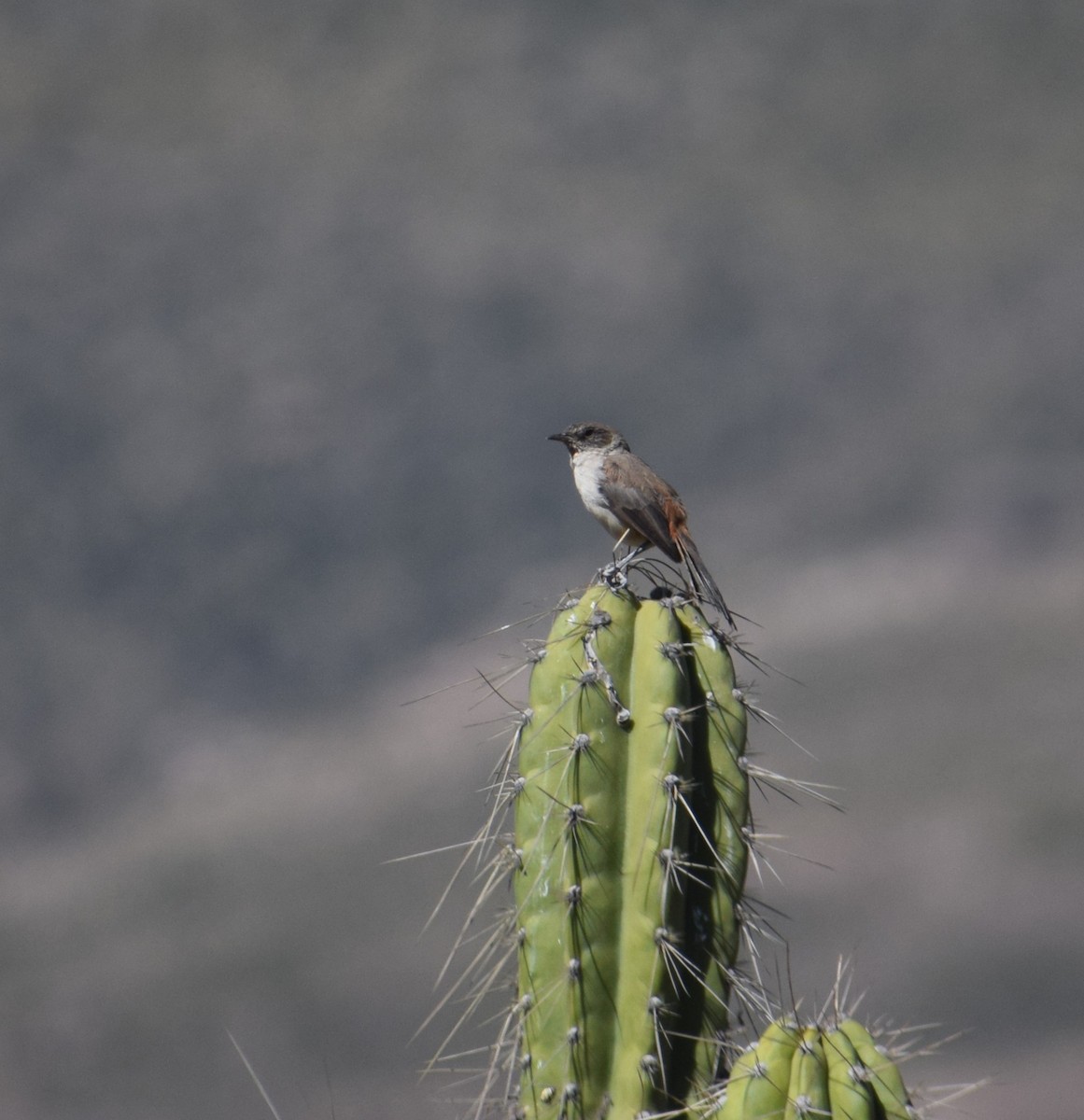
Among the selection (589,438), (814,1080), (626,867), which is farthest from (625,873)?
(589,438)

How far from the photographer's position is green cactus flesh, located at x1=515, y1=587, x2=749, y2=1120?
460cm

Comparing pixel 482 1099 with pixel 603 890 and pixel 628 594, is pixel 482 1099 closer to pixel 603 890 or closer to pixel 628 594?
pixel 603 890

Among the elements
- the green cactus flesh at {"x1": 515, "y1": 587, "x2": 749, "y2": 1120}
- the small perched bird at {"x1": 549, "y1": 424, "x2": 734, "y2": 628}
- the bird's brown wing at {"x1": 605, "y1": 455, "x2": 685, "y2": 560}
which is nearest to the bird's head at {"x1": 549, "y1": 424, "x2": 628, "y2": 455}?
the small perched bird at {"x1": 549, "y1": 424, "x2": 734, "y2": 628}

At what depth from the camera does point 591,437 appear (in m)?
8.61

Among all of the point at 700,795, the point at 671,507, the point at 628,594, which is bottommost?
the point at 700,795

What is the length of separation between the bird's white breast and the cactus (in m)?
2.54

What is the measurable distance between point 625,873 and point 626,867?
0.02 m

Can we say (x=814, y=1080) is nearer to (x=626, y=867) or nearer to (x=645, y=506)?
(x=626, y=867)

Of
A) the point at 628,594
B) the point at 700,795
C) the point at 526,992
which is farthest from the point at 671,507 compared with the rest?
the point at 526,992

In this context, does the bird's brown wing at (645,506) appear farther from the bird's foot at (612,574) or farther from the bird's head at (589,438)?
the bird's foot at (612,574)

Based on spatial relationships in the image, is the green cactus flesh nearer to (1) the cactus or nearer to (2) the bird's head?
(1) the cactus

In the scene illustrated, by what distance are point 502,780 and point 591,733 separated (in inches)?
17.3

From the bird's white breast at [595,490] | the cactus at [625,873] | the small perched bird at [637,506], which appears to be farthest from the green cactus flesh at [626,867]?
the bird's white breast at [595,490]

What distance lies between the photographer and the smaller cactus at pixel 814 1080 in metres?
3.76
